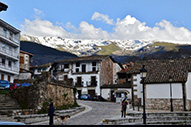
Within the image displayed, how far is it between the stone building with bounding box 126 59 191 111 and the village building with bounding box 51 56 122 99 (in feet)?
64.2

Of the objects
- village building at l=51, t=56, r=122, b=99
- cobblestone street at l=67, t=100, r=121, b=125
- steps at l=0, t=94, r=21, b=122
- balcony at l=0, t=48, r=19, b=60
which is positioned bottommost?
cobblestone street at l=67, t=100, r=121, b=125

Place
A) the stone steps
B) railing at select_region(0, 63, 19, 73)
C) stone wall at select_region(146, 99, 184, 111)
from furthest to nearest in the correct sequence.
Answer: railing at select_region(0, 63, 19, 73), stone wall at select_region(146, 99, 184, 111), the stone steps

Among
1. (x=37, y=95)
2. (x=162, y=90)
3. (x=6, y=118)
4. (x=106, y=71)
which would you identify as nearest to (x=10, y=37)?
(x=106, y=71)

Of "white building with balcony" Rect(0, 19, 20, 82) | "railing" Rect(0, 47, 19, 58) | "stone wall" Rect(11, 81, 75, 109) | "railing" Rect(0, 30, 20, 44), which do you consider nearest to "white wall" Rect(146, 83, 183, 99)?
"stone wall" Rect(11, 81, 75, 109)

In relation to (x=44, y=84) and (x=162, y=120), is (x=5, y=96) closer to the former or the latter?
(x=44, y=84)

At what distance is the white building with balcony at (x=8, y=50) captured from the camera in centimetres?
3994

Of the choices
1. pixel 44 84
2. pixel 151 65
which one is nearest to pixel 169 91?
pixel 151 65

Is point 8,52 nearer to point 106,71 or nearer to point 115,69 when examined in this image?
point 106,71

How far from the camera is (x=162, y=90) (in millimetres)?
27500

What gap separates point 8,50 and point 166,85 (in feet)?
89.1

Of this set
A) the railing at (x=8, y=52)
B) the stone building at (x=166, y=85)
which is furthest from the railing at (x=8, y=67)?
the stone building at (x=166, y=85)

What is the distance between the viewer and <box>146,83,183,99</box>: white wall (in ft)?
87.0

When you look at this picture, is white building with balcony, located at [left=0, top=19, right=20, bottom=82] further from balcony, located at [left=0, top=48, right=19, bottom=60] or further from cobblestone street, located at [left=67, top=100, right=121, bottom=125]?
cobblestone street, located at [left=67, top=100, right=121, bottom=125]

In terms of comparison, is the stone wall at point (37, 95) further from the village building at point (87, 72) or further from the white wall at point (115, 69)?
the white wall at point (115, 69)
